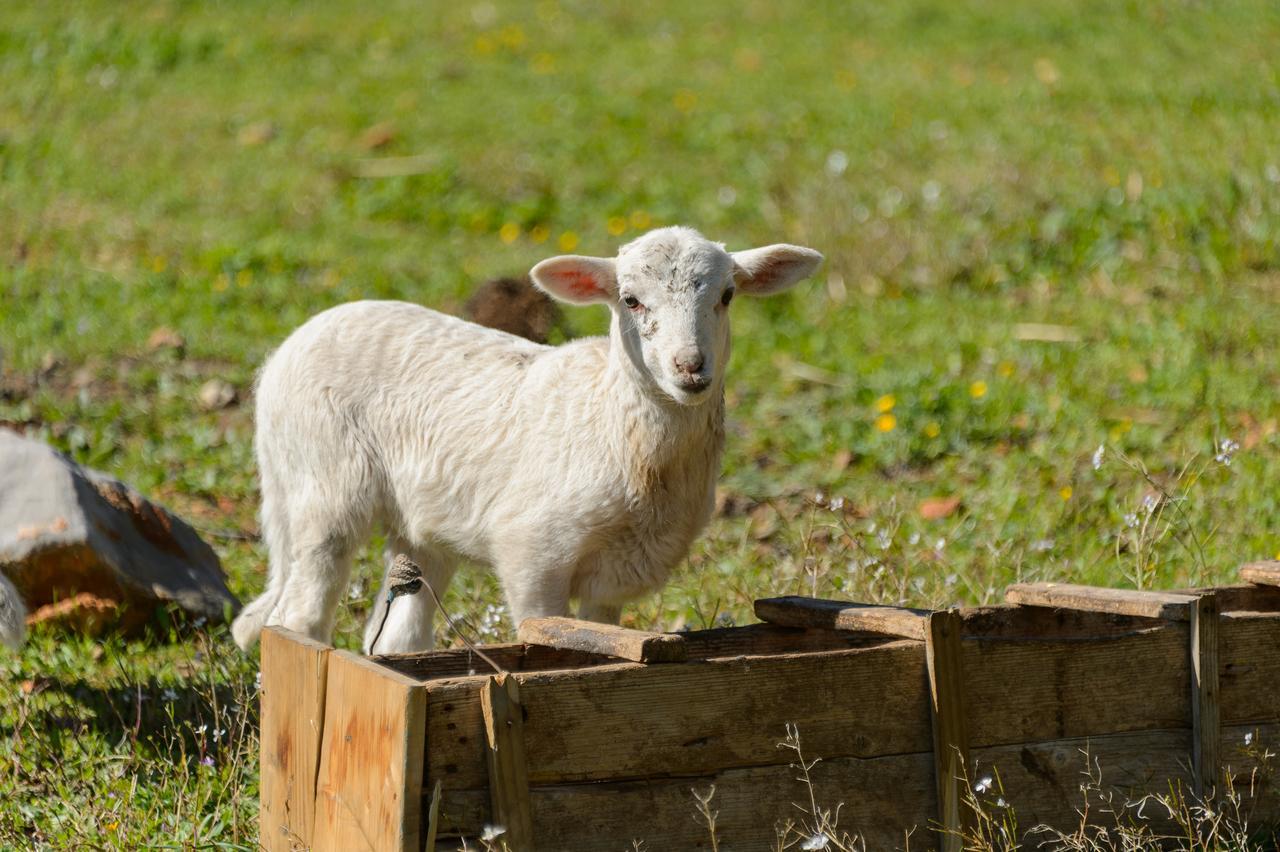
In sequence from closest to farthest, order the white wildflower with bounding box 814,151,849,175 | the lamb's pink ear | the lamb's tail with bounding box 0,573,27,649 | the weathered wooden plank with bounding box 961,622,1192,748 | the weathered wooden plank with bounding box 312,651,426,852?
the weathered wooden plank with bounding box 312,651,426,852, the weathered wooden plank with bounding box 961,622,1192,748, the lamb's tail with bounding box 0,573,27,649, the lamb's pink ear, the white wildflower with bounding box 814,151,849,175

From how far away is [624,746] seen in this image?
3.40 meters

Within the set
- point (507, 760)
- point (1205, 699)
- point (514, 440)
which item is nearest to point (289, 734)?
point (507, 760)

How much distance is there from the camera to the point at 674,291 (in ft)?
14.5

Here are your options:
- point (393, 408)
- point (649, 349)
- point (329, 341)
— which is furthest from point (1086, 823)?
point (329, 341)

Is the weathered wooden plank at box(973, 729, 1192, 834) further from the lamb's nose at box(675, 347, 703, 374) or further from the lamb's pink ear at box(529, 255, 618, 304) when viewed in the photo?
the lamb's pink ear at box(529, 255, 618, 304)

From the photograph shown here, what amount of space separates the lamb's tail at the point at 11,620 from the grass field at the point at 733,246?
15.5 inches

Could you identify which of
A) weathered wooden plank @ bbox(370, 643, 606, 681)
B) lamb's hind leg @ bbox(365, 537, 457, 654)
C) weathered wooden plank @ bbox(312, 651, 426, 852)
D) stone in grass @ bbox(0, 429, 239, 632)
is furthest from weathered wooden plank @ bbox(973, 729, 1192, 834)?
stone in grass @ bbox(0, 429, 239, 632)

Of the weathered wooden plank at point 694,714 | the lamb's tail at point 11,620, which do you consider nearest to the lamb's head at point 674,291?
the weathered wooden plank at point 694,714

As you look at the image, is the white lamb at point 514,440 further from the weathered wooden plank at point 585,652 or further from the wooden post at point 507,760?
the wooden post at point 507,760

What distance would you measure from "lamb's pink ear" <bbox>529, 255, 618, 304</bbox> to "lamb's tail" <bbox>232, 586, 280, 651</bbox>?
1537mm

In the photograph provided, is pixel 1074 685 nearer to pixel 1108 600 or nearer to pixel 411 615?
pixel 1108 600

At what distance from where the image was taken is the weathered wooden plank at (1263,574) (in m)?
→ 4.25

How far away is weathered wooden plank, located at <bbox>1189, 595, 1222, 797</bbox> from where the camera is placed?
150 inches

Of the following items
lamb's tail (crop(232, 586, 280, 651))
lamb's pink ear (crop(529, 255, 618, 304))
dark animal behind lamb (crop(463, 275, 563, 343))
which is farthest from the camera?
dark animal behind lamb (crop(463, 275, 563, 343))
